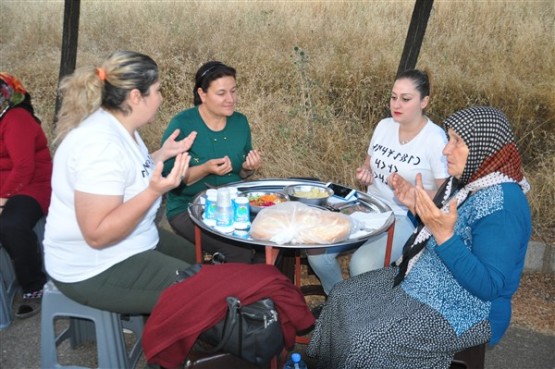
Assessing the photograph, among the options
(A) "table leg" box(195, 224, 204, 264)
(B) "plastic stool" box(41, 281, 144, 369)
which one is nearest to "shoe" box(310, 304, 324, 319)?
(A) "table leg" box(195, 224, 204, 264)

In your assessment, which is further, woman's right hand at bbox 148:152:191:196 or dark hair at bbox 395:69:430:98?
dark hair at bbox 395:69:430:98

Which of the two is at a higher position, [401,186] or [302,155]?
[401,186]

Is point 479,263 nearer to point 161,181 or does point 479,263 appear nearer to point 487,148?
point 487,148

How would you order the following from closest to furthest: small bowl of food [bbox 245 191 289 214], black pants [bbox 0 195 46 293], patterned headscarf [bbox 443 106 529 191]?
patterned headscarf [bbox 443 106 529 191] < small bowl of food [bbox 245 191 289 214] < black pants [bbox 0 195 46 293]

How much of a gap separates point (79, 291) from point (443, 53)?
20.6 feet

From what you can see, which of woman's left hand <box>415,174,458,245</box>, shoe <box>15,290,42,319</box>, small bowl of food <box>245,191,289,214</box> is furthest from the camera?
shoe <box>15,290,42,319</box>

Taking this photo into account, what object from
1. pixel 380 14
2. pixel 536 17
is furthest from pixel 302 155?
pixel 536 17

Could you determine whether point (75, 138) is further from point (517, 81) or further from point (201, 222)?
point (517, 81)

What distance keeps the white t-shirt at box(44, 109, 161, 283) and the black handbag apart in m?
0.63

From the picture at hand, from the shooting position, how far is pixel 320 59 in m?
6.98

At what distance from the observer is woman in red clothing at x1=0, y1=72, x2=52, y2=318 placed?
119 inches

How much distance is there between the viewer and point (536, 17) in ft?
25.2

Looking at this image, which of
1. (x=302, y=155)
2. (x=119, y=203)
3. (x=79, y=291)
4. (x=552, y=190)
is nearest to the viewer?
(x=119, y=203)

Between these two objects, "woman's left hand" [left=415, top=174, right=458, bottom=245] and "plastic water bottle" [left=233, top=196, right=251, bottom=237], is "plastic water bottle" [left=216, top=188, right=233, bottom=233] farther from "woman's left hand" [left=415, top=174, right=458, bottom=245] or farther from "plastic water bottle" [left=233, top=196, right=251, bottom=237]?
"woman's left hand" [left=415, top=174, right=458, bottom=245]
